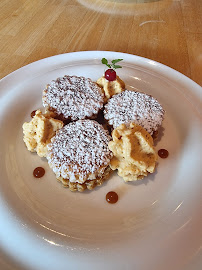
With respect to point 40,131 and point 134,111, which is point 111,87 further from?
point 40,131

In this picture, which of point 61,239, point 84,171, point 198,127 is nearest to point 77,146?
point 84,171

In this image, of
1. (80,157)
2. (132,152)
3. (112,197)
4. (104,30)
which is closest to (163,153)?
(132,152)

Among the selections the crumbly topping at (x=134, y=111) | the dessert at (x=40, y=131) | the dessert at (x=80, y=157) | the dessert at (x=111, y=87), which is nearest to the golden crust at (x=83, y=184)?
the dessert at (x=80, y=157)

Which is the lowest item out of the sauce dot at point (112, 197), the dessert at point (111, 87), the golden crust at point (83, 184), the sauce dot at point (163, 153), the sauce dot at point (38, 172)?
the sauce dot at point (38, 172)

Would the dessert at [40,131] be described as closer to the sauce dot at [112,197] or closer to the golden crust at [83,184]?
the golden crust at [83,184]

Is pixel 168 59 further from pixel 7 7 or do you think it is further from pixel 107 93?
pixel 7 7

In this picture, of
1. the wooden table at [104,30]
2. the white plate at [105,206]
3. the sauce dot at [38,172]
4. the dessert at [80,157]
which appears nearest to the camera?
the white plate at [105,206]

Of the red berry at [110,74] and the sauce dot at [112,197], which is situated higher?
the red berry at [110,74]
